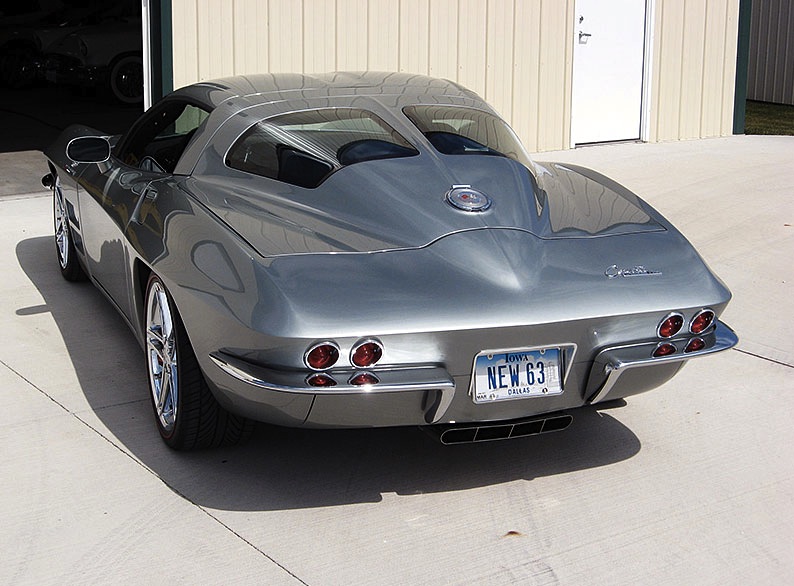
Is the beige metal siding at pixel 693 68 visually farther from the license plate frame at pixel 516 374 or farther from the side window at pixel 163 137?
the license plate frame at pixel 516 374

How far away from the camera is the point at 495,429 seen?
4051mm

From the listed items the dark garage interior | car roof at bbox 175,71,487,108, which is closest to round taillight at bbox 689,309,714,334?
car roof at bbox 175,71,487,108

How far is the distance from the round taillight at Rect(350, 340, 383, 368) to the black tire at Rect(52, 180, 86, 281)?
3.37 meters

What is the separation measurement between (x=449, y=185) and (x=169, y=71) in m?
5.66

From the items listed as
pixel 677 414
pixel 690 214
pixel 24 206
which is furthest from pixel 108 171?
pixel 690 214

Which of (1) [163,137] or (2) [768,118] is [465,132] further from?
(2) [768,118]

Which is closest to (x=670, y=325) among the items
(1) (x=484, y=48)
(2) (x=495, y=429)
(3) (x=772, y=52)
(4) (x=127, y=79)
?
(2) (x=495, y=429)

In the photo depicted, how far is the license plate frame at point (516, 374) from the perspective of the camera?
3.86 m

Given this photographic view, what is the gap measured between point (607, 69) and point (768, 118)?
5944mm

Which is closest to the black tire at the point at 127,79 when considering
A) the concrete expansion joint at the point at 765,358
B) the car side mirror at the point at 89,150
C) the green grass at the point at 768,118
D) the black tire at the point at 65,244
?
the green grass at the point at 768,118

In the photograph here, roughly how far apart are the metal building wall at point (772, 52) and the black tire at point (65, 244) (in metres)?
15.1

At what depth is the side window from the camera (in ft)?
17.1

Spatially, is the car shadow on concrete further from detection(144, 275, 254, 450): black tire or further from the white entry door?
the white entry door

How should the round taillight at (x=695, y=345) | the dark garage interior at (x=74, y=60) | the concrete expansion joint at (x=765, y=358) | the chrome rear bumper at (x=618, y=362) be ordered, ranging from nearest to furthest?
the chrome rear bumper at (x=618, y=362)
the round taillight at (x=695, y=345)
the concrete expansion joint at (x=765, y=358)
the dark garage interior at (x=74, y=60)
